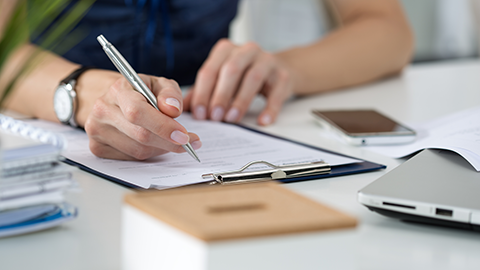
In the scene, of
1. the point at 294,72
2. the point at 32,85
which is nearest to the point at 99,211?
the point at 32,85

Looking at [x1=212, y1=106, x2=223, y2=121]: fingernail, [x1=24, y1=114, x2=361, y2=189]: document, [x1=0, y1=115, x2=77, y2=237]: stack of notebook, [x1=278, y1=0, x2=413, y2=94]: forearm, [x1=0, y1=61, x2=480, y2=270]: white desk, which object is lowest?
[x1=0, y1=61, x2=480, y2=270]: white desk

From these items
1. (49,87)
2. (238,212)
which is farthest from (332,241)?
(49,87)

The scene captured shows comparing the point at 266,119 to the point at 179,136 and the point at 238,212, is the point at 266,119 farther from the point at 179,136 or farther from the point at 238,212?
the point at 238,212

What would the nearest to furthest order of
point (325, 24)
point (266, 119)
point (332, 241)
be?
1. point (332, 241)
2. point (266, 119)
3. point (325, 24)

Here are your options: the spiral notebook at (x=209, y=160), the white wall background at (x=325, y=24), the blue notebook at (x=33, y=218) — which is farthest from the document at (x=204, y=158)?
the white wall background at (x=325, y=24)

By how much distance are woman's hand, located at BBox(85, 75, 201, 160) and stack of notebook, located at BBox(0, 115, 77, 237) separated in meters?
0.16

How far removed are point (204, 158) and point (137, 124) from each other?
3.8 inches

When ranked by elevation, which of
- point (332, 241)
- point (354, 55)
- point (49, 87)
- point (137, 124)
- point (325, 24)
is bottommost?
point (332, 241)

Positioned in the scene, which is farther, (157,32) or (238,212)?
(157,32)

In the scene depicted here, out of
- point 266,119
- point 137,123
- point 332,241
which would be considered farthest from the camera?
point 266,119

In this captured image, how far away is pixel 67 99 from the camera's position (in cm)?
73

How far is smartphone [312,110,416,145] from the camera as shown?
696 millimetres

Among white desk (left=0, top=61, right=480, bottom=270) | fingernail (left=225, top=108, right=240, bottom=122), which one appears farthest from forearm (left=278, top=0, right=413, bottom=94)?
white desk (left=0, top=61, right=480, bottom=270)

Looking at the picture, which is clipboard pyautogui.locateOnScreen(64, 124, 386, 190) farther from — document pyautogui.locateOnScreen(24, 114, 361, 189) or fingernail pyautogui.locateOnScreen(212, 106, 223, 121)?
fingernail pyautogui.locateOnScreen(212, 106, 223, 121)
